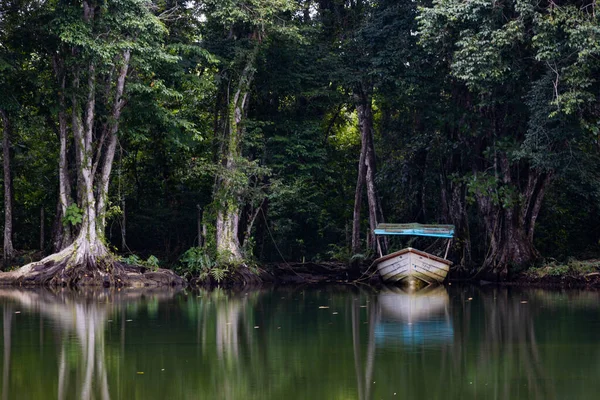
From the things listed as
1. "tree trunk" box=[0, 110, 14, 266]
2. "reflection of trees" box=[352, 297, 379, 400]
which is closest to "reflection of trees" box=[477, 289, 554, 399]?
"reflection of trees" box=[352, 297, 379, 400]

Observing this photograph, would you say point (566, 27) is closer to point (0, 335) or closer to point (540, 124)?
point (540, 124)

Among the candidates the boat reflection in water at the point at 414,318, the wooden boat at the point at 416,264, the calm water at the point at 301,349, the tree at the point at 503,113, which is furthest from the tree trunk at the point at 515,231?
the calm water at the point at 301,349

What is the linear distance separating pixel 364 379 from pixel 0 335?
219 inches

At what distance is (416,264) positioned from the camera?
22.4 meters

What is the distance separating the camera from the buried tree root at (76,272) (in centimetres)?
2086

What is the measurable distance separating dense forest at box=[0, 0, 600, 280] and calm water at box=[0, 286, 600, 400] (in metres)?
5.45

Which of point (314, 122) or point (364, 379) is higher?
point (314, 122)

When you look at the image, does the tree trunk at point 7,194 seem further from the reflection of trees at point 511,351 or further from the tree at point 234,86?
the reflection of trees at point 511,351

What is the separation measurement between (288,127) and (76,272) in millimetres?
7977

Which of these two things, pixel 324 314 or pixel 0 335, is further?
pixel 324 314

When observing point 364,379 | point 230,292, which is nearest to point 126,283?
point 230,292

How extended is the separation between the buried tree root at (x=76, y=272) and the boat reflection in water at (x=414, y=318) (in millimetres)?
6382

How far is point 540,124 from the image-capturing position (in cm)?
2016

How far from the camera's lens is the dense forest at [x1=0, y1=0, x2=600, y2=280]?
2017cm
